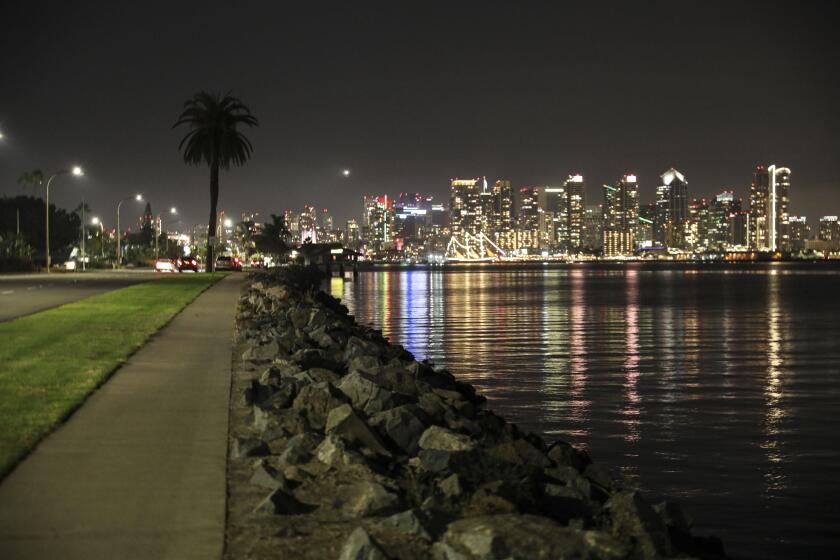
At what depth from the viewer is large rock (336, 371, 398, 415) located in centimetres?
1401

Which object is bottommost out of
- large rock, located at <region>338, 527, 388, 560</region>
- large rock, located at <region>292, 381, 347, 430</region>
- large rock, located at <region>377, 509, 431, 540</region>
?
large rock, located at <region>377, 509, 431, 540</region>

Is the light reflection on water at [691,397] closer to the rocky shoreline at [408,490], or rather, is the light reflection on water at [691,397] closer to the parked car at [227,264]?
the rocky shoreline at [408,490]

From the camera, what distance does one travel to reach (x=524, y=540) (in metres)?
7.37

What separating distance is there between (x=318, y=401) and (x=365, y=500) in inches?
188

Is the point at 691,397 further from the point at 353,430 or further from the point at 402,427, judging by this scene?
the point at 353,430

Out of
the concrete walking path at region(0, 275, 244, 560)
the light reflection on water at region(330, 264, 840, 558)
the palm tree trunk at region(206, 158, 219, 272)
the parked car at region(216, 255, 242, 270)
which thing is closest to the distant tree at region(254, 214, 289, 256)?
the parked car at region(216, 255, 242, 270)

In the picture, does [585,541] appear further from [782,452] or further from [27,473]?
[782,452]

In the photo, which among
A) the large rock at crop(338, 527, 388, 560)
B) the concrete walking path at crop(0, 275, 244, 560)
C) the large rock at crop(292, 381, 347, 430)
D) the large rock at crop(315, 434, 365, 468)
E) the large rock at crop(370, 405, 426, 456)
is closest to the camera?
the large rock at crop(338, 527, 388, 560)

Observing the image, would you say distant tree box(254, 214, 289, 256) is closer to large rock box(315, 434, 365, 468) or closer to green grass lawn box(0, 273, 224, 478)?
green grass lawn box(0, 273, 224, 478)

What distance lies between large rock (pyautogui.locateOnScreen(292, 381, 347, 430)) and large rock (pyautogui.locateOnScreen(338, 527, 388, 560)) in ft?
18.9

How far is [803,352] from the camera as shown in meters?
32.7

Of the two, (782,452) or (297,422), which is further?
(782,452)

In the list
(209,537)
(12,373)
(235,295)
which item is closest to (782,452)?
(209,537)

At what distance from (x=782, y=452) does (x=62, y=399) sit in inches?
400
